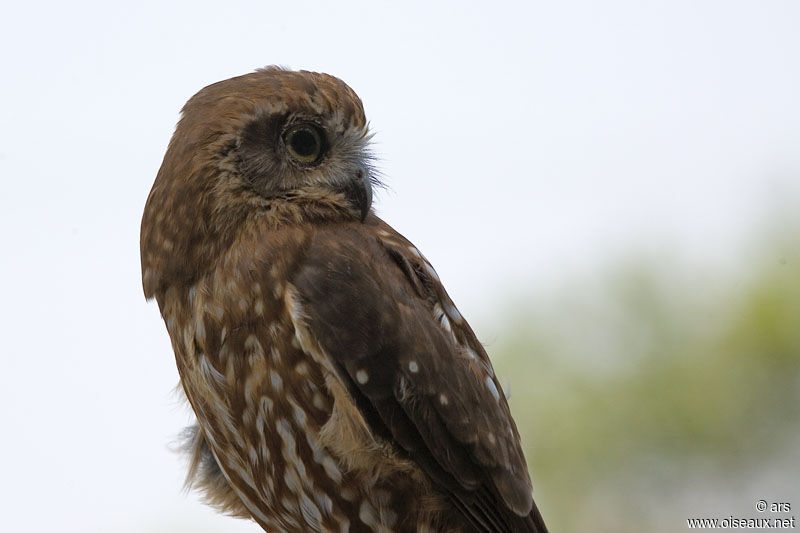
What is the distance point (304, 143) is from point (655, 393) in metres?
10.3

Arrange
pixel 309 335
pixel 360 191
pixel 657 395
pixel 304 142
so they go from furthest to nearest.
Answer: pixel 657 395 < pixel 360 191 < pixel 304 142 < pixel 309 335

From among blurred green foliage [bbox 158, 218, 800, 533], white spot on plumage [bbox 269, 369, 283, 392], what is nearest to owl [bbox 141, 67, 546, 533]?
white spot on plumage [bbox 269, 369, 283, 392]

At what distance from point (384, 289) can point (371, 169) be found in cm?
53

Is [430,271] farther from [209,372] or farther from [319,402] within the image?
[209,372]

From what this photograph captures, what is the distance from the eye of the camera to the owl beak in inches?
121

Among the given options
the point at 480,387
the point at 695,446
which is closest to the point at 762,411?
the point at 695,446

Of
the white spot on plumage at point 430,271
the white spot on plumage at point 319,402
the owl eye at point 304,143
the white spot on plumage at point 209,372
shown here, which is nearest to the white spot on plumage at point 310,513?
the white spot on plumage at point 319,402

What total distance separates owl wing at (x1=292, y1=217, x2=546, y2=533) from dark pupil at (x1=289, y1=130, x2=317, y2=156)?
10.4 inches

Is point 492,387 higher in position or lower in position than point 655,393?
higher

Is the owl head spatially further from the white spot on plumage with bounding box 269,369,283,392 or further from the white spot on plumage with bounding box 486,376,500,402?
the white spot on plumage with bounding box 486,376,500,402

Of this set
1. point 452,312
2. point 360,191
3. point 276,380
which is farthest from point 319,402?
point 360,191

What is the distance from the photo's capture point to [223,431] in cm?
289

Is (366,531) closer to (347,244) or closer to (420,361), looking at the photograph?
(420,361)

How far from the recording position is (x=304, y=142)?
299 cm
